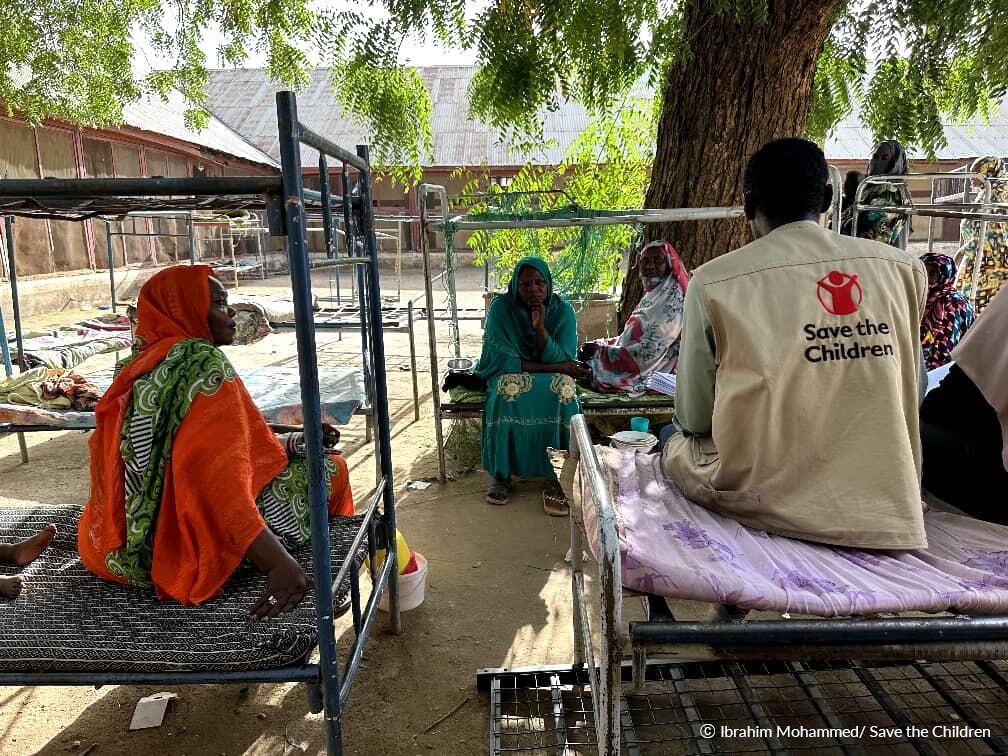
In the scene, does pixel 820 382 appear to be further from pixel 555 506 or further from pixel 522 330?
pixel 522 330

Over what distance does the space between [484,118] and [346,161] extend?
129 inches

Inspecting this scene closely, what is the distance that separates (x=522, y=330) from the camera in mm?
5078

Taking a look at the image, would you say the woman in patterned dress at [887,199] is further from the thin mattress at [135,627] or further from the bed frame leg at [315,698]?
the bed frame leg at [315,698]

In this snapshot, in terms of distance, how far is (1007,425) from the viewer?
2232 millimetres

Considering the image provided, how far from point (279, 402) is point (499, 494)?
69.5 inches

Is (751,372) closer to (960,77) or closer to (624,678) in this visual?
(624,678)

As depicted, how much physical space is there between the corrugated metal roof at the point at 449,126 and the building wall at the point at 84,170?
332cm

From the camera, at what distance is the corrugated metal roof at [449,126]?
1838cm

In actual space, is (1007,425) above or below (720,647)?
above

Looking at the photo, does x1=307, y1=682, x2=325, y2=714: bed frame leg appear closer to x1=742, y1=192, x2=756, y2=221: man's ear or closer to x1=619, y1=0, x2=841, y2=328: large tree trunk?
x1=742, y1=192, x2=756, y2=221: man's ear

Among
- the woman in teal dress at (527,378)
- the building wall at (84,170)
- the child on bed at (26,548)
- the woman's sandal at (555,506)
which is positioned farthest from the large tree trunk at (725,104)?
the building wall at (84,170)

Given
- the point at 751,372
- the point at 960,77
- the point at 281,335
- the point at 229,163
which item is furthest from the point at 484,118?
the point at 229,163

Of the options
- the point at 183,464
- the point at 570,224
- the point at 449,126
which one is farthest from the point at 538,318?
the point at 449,126

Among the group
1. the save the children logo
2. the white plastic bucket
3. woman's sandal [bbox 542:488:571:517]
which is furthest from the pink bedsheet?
woman's sandal [bbox 542:488:571:517]
